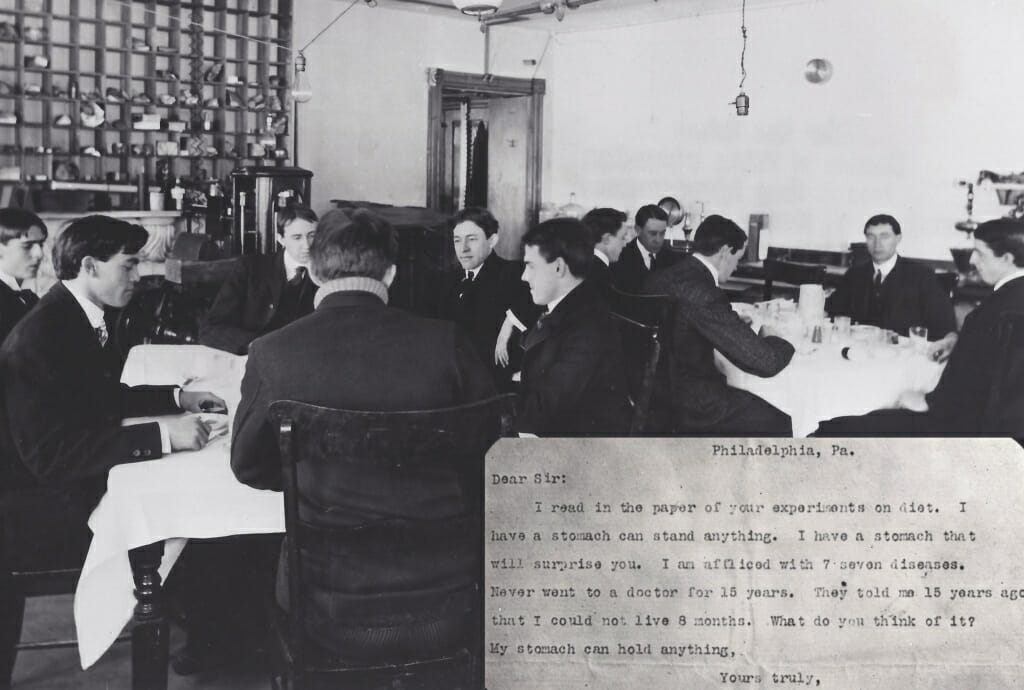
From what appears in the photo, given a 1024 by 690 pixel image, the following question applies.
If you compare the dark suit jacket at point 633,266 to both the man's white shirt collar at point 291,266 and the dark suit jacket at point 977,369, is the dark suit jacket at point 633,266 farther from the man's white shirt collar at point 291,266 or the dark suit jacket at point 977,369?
the dark suit jacket at point 977,369

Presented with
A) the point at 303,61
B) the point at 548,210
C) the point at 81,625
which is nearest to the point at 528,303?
the point at 548,210

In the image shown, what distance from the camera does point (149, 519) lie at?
162 cm

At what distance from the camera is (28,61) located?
5.67 meters

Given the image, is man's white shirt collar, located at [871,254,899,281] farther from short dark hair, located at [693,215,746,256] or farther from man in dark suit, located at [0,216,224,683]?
man in dark suit, located at [0,216,224,683]

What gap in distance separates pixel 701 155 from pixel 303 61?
3.77 m

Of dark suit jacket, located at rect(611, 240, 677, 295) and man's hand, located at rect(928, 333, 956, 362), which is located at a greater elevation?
dark suit jacket, located at rect(611, 240, 677, 295)

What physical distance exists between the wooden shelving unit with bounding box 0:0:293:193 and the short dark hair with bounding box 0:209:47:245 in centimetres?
367

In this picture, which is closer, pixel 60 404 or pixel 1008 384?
pixel 1008 384

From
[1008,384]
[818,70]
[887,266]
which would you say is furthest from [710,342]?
[818,70]

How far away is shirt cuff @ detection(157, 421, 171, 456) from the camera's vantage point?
1.71m

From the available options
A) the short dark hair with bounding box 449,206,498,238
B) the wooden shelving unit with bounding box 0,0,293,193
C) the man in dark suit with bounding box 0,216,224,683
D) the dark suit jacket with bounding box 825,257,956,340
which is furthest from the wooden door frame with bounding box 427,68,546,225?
the wooden shelving unit with bounding box 0,0,293,193

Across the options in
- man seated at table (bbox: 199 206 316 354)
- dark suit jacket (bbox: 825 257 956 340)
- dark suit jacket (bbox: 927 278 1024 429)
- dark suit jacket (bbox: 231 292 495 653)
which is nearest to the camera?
dark suit jacket (bbox: 231 292 495 653)

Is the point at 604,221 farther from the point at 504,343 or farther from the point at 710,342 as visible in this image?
the point at 710,342

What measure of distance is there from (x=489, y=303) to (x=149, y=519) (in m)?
1.37
